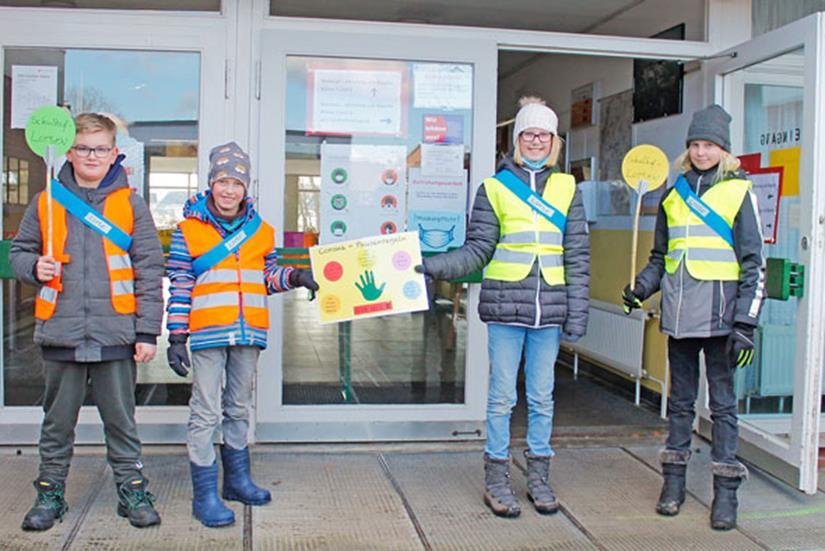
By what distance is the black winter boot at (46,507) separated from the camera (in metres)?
3.93

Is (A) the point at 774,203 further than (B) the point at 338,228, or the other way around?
(B) the point at 338,228

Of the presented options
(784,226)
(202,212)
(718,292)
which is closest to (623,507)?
(718,292)

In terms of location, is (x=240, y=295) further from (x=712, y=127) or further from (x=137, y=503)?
(x=712, y=127)

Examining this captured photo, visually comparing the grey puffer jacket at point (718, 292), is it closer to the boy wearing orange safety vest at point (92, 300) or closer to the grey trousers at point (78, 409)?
the boy wearing orange safety vest at point (92, 300)

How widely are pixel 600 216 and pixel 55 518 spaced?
4.96 metres

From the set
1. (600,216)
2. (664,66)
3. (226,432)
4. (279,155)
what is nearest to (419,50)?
(279,155)

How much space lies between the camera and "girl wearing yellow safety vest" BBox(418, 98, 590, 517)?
13.7 feet

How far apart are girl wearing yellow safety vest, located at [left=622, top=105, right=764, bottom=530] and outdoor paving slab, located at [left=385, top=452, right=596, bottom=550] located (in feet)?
2.03

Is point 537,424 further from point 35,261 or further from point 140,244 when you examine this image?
point 35,261

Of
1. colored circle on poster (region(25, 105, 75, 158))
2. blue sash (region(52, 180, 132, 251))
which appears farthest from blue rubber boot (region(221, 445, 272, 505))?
colored circle on poster (region(25, 105, 75, 158))

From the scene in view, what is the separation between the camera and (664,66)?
20.6 ft

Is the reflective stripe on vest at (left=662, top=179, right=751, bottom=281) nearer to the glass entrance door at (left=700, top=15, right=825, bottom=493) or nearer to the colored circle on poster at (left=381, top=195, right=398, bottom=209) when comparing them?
the glass entrance door at (left=700, top=15, right=825, bottom=493)

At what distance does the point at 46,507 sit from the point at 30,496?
1.48ft

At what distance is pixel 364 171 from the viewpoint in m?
5.28
